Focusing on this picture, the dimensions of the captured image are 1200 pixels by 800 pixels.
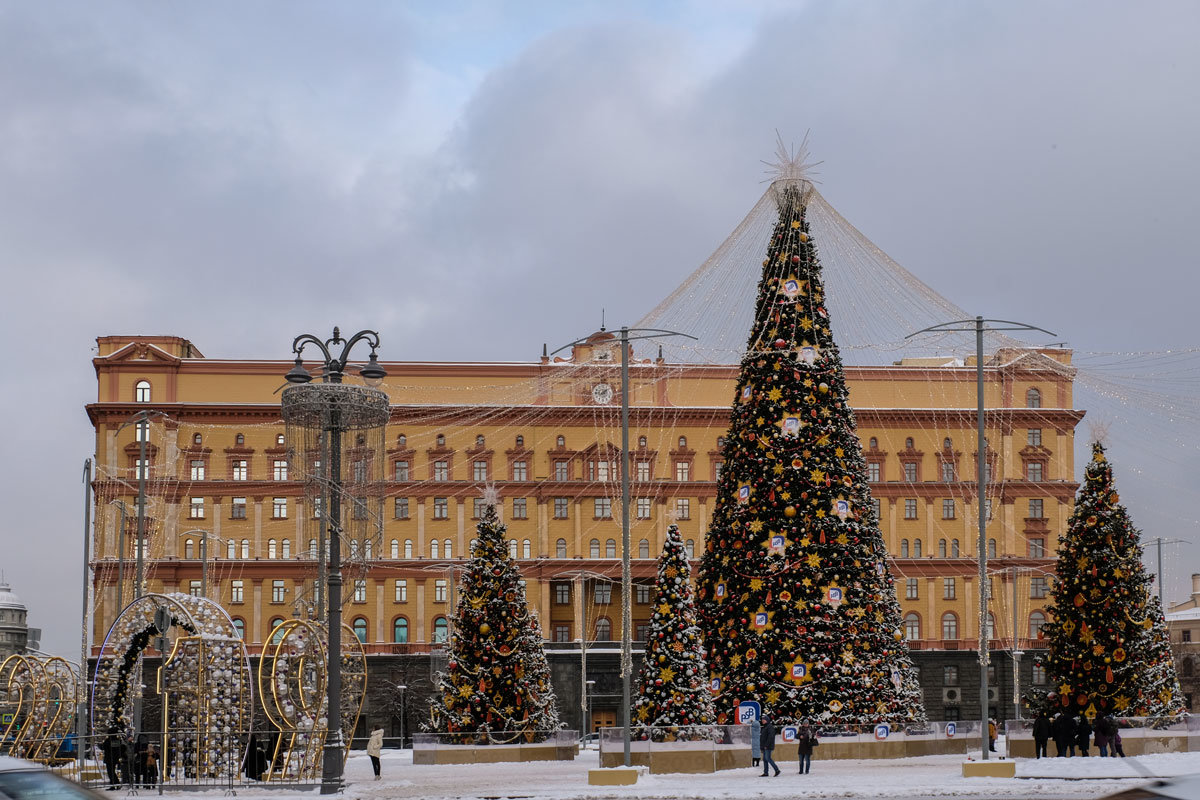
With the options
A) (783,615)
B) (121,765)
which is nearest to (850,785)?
(783,615)

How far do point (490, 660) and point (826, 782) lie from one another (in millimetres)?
17074

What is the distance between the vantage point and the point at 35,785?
14.3m

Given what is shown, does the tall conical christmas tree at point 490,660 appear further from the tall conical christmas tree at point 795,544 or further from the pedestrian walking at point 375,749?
the tall conical christmas tree at point 795,544

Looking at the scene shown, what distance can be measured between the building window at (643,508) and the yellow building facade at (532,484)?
0.06m

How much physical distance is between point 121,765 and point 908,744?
2014 cm

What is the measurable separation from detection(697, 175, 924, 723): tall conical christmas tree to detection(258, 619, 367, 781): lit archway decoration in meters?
11.0

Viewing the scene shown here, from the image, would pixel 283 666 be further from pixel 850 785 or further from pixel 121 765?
pixel 850 785

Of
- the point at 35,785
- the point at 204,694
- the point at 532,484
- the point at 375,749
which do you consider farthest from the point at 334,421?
the point at 532,484

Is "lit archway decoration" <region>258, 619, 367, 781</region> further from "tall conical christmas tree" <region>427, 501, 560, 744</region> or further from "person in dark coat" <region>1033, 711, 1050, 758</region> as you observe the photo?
"person in dark coat" <region>1033, 711, 1050, 758</region>

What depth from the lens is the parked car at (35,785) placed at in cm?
1423

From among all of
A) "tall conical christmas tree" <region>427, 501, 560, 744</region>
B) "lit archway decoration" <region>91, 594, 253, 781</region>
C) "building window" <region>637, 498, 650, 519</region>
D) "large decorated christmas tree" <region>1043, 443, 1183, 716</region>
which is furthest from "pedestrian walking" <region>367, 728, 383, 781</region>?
"building window" <region>637, 498, 650, 519</region>

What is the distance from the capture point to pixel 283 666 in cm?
3547

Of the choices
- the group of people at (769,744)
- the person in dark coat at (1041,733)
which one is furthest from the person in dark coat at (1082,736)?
the group of people at (769,744)

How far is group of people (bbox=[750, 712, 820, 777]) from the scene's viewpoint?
3650cm
